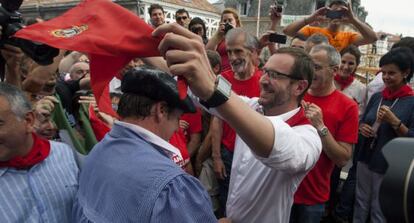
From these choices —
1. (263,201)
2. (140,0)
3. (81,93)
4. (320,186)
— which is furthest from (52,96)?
(140,0)

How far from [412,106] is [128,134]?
9.17 feet

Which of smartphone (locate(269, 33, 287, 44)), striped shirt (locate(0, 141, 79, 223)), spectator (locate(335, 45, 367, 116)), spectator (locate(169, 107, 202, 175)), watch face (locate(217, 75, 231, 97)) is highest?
watch face (locate(217, 75, 231, 97))

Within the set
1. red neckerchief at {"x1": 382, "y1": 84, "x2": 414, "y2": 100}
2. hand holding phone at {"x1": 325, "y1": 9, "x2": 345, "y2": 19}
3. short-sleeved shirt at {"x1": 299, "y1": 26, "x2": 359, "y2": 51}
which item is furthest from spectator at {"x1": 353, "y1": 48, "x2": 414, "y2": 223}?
short-sleeved shirt at {"x1": 299, "y1": 26, "x2": 359, "y2": 51}

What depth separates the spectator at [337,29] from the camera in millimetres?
4422

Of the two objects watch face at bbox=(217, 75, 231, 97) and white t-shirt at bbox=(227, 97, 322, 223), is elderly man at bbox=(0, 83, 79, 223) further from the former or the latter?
watch face at bbox=(217, 75, 231, 97)

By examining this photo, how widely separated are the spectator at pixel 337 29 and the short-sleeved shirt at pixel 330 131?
1785 millimetres

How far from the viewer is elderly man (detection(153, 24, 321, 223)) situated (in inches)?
45.9

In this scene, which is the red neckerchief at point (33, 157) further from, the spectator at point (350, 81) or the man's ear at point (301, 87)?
the spectator at point (350, 81)

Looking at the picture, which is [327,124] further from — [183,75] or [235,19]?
[235,19]

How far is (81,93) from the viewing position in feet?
9.66

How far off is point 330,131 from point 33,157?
7.08 feet

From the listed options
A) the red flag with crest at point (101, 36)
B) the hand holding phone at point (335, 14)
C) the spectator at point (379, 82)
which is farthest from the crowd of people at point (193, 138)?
the hand holding phone at point (335, 14)

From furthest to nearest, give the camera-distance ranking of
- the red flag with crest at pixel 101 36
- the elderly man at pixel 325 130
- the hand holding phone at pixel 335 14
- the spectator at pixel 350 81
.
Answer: the hand holding phone at pixel 335 14 → the spectator at pixel 350 81 → the elderly man at pixel 325 130 → the red flag with crest at pixel 101 36

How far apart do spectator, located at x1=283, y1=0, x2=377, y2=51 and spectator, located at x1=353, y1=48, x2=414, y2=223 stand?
110 centimetres
